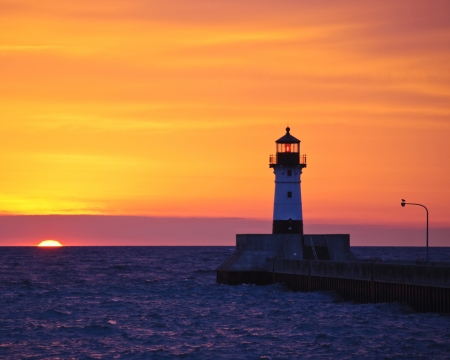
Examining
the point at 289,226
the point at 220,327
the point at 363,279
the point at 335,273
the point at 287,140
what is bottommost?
the point at 220,327

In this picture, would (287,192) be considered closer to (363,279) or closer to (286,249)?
(286,249)

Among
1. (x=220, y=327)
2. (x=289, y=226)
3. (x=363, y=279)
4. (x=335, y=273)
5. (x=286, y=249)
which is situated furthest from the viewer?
(x=289, y=226)

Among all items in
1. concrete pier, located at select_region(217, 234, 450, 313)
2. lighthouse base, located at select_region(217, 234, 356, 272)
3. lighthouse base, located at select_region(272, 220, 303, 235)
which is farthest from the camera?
lighthouse base, located at select_region(272, 220, 303, 235)

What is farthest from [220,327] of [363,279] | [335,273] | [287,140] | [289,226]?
[287,140]

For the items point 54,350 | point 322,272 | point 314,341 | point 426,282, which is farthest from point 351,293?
point 54,350

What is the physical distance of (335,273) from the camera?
42188 mm

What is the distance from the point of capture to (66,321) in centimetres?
3678

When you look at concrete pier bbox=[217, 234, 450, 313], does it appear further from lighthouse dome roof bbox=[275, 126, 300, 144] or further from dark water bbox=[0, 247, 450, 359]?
lighthouse dome roof bbox=[275, 126, 300, 144]

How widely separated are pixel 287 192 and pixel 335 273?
11469 millimetres

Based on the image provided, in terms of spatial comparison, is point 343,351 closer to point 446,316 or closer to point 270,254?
point 446,316

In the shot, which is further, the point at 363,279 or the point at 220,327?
the point at 363,279

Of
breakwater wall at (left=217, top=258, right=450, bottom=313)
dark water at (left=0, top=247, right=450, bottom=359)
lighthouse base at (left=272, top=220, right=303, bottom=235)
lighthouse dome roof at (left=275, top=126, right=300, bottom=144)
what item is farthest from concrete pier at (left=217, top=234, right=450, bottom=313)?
lighthouse dome roof at (left=275, top=126, right=300, bottom=144)

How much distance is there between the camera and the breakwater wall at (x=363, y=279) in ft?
108

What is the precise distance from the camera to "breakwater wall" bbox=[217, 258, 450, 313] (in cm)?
3291
